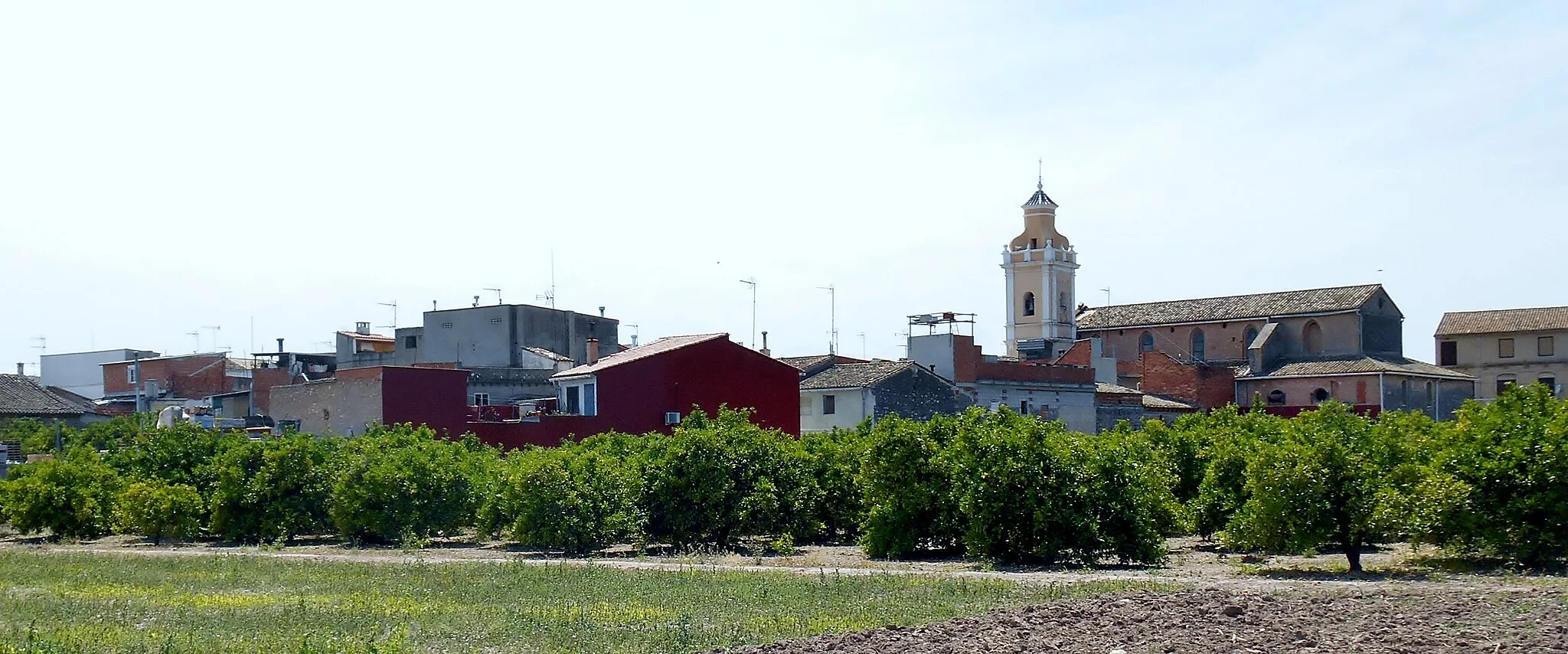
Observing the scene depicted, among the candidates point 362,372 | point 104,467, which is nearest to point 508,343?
point 362,372

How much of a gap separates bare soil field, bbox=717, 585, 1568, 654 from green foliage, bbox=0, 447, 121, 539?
1007 inches

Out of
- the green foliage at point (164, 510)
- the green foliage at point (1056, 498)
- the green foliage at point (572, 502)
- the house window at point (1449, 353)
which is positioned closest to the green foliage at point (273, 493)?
the green foliage at point (164, 510)

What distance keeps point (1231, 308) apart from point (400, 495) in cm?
6431

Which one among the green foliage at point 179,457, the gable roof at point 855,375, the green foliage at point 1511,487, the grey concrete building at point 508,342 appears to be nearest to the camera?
the green foliage at point 1511,487

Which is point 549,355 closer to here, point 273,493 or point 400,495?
point 273,493

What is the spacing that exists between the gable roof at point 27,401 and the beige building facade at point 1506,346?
7571 cm

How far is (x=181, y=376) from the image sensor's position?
7838 cm

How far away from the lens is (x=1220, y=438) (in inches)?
1075

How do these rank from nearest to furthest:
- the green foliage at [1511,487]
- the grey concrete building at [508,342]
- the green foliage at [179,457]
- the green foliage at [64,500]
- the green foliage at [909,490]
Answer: the green foliage at [1511,487], the green foliage at [909,490], the green foliage at [64,500], the green foliage at [179,457], the grey concrete building at [508,342]

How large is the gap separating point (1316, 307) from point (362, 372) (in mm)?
52523

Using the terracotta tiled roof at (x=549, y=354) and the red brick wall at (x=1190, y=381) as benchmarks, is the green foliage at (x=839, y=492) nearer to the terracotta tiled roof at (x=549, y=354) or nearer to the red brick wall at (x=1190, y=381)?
the terracotta tiled roof at (x=549, y=354)

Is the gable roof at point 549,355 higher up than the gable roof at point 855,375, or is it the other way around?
the gable roof at point 549,355

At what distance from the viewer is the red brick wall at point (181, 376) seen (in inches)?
3022

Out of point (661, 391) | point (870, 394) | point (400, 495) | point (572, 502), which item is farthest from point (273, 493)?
point (870, 394)
